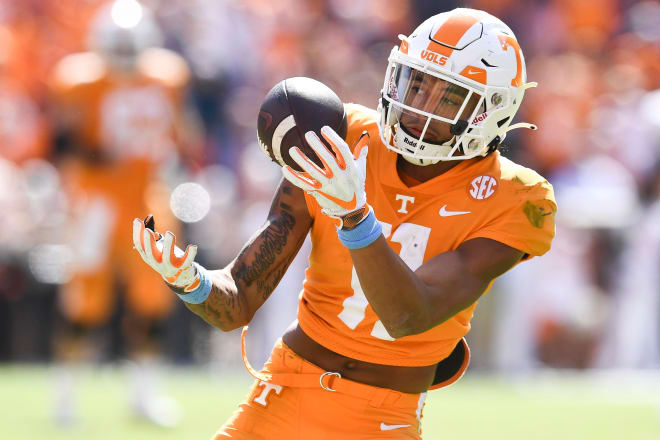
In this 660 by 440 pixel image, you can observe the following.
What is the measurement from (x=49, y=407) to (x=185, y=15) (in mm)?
4108

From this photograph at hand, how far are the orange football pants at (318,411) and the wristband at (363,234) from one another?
0.51 metres

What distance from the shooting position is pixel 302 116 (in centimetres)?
292

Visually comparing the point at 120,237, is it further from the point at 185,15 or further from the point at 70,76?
the point at 185,15

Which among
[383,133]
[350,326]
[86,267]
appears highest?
[383,133]

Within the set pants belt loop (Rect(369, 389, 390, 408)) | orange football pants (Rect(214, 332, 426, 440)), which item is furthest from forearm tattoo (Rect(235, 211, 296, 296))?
pants belt loop (Rect(369, 389, 390, 408))

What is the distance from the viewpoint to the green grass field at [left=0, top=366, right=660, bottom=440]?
6.26m

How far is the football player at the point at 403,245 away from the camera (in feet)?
9.75

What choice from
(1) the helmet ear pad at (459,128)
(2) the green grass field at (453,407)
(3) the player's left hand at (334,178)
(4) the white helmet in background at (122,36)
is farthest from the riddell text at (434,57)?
(4) the white helmet in background at (122,36)

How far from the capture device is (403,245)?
3.02 meters

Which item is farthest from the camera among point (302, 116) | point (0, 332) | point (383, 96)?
point (0, 332)

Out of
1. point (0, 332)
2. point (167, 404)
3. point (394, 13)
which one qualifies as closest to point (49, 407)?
point (167, 404)

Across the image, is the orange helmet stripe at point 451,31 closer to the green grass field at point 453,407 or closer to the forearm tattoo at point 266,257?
the forearm tattoo at point 266,257

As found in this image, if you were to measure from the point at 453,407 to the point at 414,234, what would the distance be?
438 centimetres

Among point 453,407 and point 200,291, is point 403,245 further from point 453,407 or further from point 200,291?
point 453,407
